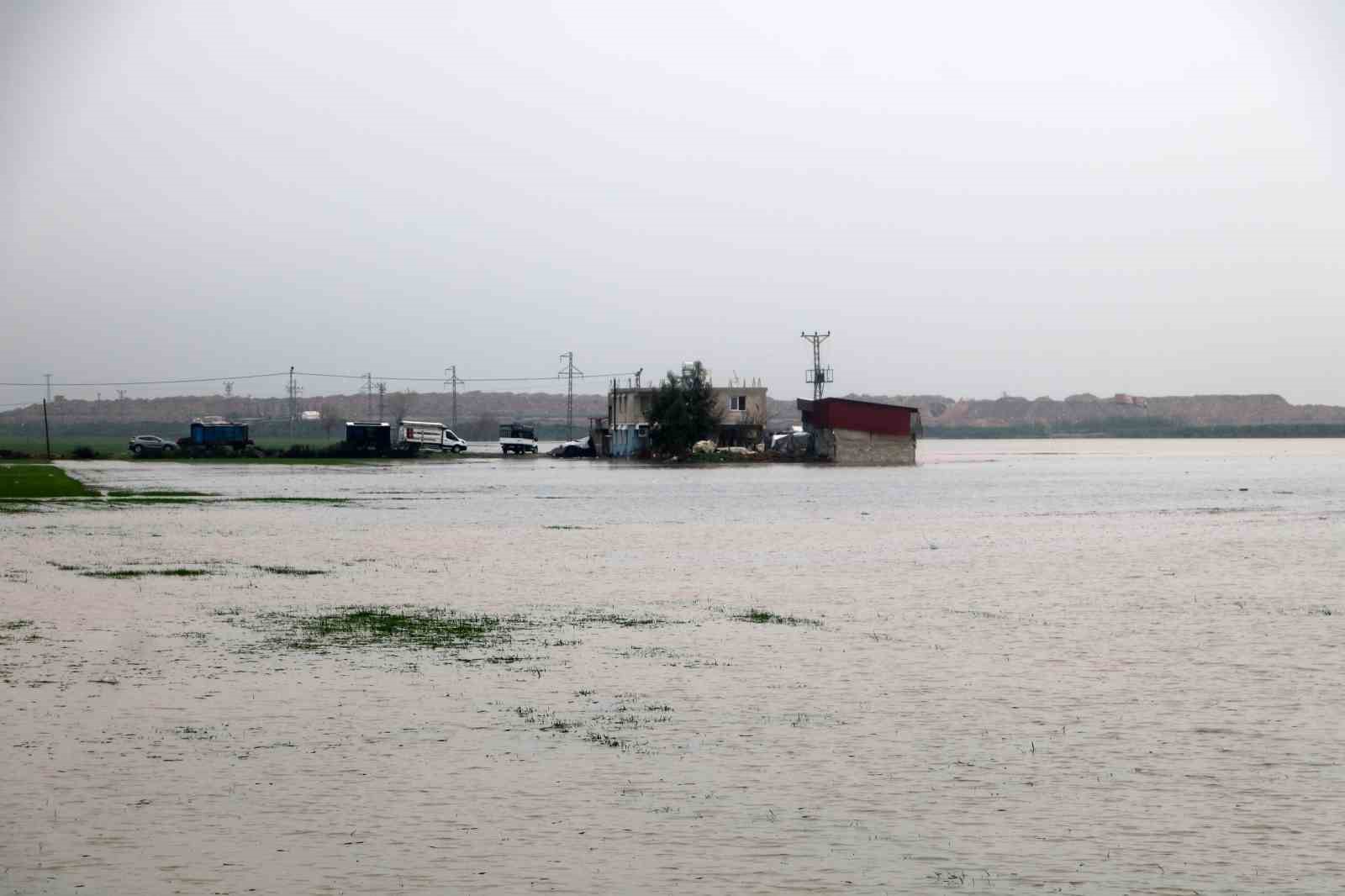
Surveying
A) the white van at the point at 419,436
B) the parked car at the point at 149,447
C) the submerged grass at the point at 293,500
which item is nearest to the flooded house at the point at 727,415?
the white van at the point at 419,436

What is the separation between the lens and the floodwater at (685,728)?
11.1 meters

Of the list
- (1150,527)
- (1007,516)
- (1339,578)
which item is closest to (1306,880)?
(1339,578)

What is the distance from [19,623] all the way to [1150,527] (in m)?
35.7

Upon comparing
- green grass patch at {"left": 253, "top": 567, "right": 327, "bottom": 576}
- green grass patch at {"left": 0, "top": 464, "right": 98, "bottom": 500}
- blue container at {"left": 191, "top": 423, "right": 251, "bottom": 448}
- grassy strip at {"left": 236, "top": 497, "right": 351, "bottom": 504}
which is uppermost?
blue container at {"left": 191, "top": 423, "right": 251, "bottom": 448}

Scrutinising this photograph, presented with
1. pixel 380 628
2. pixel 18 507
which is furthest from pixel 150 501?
pixel 380 628

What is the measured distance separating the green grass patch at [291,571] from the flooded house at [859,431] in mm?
83864

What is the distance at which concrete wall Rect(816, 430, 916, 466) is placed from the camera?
11438 centimetres

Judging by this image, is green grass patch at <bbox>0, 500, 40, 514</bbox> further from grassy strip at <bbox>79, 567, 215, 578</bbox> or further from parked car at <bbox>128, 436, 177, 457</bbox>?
parked car at <bbox>128, 436, 177, 457</bbox>

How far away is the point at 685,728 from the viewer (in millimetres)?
15578

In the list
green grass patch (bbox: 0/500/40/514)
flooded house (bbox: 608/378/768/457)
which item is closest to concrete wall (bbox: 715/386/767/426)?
flooded house (bbox: 608/378/768/457)

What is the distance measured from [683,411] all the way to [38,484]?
5784cm

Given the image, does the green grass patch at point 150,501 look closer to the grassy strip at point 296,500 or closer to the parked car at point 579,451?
the grassy strip at point 296,500

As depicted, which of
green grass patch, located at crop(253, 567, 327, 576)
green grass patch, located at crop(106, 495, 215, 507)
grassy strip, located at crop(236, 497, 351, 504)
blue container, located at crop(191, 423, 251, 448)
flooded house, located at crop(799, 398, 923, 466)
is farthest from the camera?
blue container, located at crop(191, 423, 251, 448)

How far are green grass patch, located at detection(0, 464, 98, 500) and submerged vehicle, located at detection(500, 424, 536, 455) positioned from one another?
5483cm
